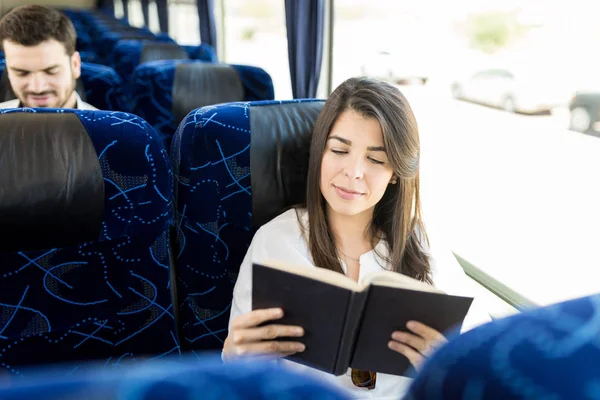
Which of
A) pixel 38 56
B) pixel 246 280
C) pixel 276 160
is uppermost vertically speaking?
pixel 38 56

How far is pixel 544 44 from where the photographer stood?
1.62 m

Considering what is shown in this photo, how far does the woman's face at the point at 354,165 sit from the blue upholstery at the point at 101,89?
4.81 ft

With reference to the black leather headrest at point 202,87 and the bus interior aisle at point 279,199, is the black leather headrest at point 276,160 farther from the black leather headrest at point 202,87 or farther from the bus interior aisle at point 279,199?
the black leather headrest at point 202,87

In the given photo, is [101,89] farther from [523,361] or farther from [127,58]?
[523,361]

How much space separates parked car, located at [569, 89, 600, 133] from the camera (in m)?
1.53

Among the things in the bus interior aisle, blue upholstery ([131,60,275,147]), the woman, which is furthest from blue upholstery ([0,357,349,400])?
blue upholstery ([131,60,275,147])

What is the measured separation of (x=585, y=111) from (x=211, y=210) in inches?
43.2

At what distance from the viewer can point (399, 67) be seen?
2.36 m

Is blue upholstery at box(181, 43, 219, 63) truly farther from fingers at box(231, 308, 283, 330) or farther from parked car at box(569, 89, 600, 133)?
fingers at box(231, 308, 283, 330)

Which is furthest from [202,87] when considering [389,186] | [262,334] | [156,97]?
[262,334]

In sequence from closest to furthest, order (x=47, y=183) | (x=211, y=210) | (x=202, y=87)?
1. (x=47, y=183)
2. (x=211, y=210)
3. (x=202, y=87)

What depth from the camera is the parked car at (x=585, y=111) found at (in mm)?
1533

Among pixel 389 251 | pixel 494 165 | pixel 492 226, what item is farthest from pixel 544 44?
pixel 389 251

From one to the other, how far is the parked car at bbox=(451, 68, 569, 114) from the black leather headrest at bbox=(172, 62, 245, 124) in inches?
41.3
